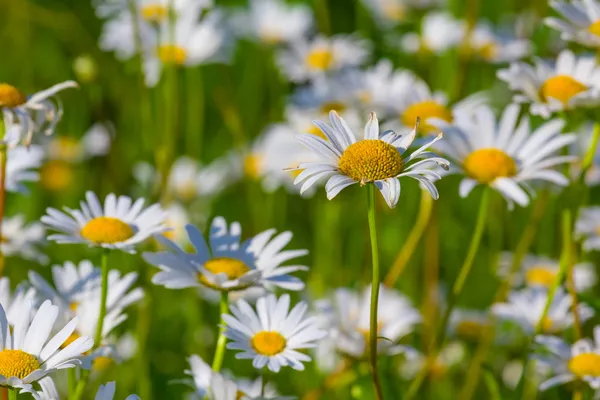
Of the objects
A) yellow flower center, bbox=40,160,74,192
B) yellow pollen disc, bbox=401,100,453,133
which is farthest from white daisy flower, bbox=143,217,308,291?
yellow flower center, bbox=40,160,74,192

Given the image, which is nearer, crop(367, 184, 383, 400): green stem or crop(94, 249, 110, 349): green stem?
crop(367, 184, 383, 400): green stem

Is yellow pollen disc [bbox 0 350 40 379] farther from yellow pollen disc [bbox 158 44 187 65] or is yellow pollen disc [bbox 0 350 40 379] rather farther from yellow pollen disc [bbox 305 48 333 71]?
yellow pollen disc [bbox 305 48 333 71]

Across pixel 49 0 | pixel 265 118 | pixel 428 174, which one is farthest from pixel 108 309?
pixel 49 0

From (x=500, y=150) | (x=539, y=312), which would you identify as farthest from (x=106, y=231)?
(x=539, y=312)

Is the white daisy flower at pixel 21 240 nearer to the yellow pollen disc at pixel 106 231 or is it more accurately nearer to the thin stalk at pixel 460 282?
the yellow pollen disc at pixel 106 231

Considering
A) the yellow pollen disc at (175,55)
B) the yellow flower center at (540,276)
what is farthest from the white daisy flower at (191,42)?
the yellow flower center at (540,276)

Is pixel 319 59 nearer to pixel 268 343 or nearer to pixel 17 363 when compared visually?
pixel 268 343

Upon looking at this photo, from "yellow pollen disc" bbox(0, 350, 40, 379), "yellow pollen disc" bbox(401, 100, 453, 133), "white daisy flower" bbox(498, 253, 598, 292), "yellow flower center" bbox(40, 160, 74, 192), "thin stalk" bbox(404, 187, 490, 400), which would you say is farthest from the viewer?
"yellow flower center" bbox(40, 160, 74, 192)
